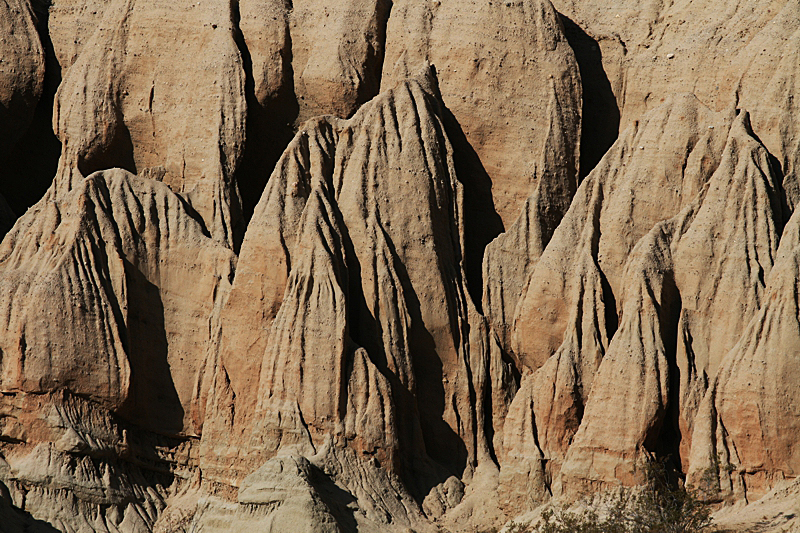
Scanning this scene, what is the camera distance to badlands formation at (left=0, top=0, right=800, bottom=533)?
30.4 meters

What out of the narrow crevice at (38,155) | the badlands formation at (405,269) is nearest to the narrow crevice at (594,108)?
the badlands formation at (405,269)

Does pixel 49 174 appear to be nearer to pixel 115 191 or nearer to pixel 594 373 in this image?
pixel 115 191

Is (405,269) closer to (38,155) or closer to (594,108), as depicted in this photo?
(594,108)

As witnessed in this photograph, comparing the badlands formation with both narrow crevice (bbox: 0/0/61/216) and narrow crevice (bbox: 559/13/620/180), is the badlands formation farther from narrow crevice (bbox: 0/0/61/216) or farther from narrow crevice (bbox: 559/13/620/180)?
narrow crevice (bbox: 0/0/61/216)

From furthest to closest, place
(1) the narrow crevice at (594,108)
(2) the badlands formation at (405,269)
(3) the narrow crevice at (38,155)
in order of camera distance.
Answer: (3) the narrow crevice at (38,155) → (1) the narrow crevice at (594,108) → (2) the badlands formation at (405,269)

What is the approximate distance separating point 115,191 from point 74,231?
46.1 inches

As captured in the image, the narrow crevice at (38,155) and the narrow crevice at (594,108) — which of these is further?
the narrow crevice at (38,155)

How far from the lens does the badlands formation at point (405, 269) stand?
3042 cm

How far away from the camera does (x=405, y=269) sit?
32500mm

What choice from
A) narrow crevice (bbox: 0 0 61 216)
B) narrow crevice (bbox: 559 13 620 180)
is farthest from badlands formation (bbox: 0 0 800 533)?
narrow crevice (bbox: 0 0 61 216)

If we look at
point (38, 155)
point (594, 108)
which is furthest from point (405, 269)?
point (38, 155)

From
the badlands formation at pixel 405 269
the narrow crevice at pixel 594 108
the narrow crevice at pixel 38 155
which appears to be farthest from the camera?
the narrow crevice at pixel 38 155

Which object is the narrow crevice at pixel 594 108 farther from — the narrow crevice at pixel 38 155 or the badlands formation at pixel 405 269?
the narrow crevice at pixel 38 155

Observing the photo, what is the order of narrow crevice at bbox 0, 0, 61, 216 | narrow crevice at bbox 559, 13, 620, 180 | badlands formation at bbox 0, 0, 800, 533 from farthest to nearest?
1. narrow crevice at bbox 0, 0, 61, 216
2. narrow crevice at bbox 559, 13, 620, 180
3. badlands formation at bbox 0, 0, 800, 533
